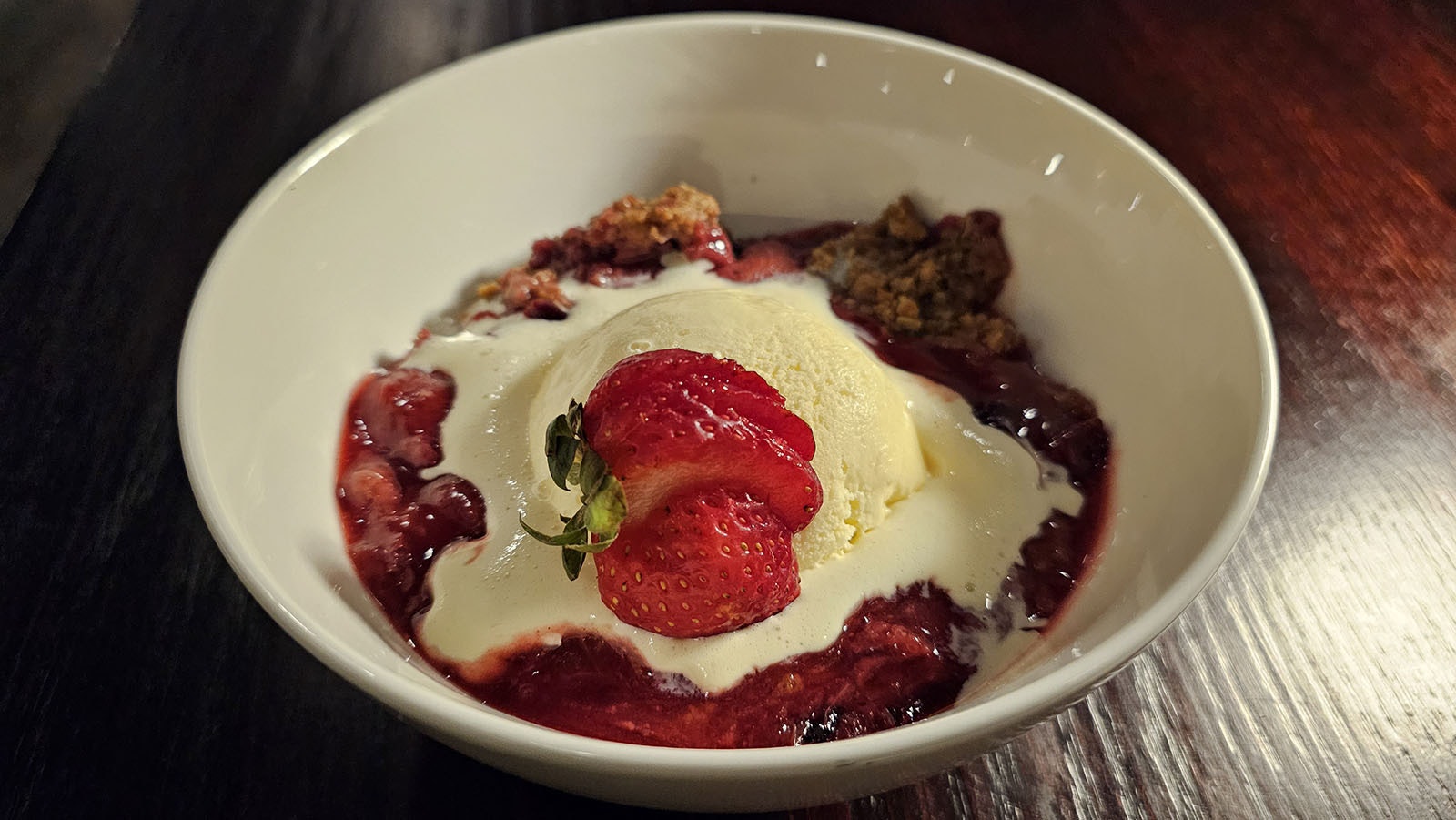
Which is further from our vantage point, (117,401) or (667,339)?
(117,401)

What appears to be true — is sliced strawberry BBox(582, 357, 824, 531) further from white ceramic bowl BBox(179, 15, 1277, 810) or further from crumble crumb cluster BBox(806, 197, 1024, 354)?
crumble crumb cluster BBox(806, 197, 1024, 354)

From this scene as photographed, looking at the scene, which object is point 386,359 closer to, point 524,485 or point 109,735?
point 524,485

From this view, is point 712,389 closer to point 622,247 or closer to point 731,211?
point 622,247

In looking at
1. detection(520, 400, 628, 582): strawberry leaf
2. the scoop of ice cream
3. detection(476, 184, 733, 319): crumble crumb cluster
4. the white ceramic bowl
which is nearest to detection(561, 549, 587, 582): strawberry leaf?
detection(520, 400, 628, 582): strawberry leaf

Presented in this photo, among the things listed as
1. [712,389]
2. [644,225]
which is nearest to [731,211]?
[644,225]

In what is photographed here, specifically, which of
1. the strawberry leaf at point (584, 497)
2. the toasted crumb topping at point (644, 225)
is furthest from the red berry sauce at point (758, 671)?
the toasted crumb topping at point (644, 225)

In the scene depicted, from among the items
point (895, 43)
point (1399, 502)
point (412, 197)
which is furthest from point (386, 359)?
point (1399, 502)

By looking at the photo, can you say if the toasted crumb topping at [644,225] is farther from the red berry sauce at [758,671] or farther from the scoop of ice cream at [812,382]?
the red berry sauce at [758,671]
